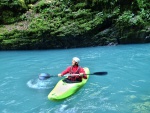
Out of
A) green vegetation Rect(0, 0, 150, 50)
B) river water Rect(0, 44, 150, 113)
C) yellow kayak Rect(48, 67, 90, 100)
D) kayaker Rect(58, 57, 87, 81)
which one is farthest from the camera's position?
green vegetation Rect(0, 0, 150, 50)

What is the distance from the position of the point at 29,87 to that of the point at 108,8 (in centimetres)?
987

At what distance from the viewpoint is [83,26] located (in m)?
15.9

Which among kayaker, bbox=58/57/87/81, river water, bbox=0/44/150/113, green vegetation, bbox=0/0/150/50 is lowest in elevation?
river water, bbox=0/44/150/113

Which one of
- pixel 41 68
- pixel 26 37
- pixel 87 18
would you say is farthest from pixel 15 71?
pixel 87 18

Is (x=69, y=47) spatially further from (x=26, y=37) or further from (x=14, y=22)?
(x=14, y=22)

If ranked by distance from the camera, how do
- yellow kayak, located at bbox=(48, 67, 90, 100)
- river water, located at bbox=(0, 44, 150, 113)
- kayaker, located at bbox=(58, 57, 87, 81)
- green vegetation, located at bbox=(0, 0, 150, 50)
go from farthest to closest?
green vegetation, located at bbox=(0, 0, 150, 50) → kayaker, located at bbox=(58, 57, 87, 81) → yellow kayak, located at bbox=(48, 67, 90, 100) → river water, located at bbox=(0, 44, 150, 113)

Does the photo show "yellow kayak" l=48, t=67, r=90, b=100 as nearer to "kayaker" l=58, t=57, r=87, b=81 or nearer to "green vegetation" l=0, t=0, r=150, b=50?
"kayaker" l=58, t=57, r=87, b=81

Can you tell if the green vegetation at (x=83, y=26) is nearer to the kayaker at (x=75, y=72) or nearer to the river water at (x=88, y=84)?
the river water at (x=88, y=84)

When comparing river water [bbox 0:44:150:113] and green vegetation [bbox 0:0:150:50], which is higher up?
green vegetation [bbox 0:0:150:50]

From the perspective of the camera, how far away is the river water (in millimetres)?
6629

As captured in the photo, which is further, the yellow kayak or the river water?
the yellow kayak

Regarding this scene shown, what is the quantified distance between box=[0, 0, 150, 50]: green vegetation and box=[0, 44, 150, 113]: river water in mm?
2529

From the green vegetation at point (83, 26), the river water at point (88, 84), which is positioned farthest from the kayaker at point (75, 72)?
the green vegetation at point (83, 26)

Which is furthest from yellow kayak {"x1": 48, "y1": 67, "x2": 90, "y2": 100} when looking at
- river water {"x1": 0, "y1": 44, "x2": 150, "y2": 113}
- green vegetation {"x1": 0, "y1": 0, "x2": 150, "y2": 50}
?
green vegetation {"x1": 0, "y1": 0, "x2": 150, "y2": 50}
